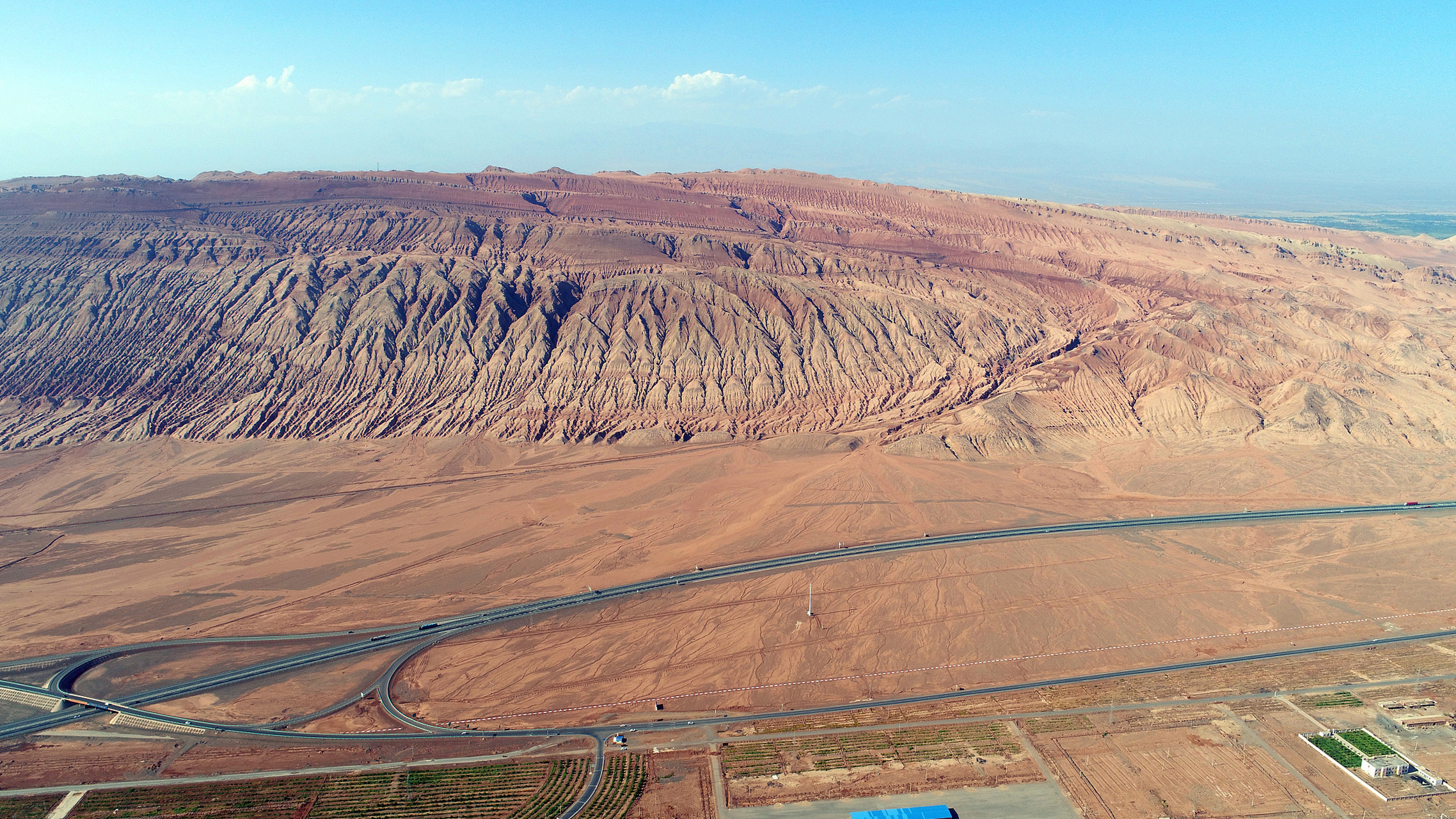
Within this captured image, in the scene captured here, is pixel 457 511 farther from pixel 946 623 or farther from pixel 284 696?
pixel 946 623

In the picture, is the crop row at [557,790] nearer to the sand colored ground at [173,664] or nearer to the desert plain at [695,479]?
the desert plain at [695,479]

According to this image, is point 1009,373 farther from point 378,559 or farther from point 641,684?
point 378,559

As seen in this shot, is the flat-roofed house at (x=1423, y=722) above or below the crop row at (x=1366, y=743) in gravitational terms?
above

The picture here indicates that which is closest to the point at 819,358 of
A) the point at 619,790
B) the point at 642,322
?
the point at 642,322

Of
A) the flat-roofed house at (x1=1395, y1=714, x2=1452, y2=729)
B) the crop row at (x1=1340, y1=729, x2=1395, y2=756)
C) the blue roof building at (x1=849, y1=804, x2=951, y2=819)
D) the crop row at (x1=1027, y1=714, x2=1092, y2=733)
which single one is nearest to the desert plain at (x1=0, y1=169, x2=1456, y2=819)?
the crop row at (x1=1027, y1=714, x2=1092, y2=733)

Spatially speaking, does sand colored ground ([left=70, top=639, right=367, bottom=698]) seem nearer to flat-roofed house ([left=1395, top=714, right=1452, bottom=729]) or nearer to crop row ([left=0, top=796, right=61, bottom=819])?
crop row ([left=0, top=796, right=61, bottom=819])

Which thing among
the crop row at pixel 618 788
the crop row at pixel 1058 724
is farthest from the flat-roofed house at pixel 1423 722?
the crop row at pixel 618 788
